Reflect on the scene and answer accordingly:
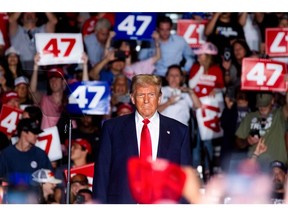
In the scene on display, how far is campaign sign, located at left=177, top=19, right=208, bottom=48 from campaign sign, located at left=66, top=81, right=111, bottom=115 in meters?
1.75

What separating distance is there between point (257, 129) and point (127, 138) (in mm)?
5270

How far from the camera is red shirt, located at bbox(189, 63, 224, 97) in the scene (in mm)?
13711

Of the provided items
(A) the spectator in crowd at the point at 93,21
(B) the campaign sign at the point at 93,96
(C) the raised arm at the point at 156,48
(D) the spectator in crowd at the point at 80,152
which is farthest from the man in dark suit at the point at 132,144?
(A) the spectator in crowd at the point at 93,21

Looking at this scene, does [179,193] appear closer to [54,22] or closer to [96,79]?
[96,79]

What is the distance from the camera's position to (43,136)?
42.1ft

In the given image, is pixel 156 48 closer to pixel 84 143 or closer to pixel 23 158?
pixel 84 143

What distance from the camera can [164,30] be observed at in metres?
14.1

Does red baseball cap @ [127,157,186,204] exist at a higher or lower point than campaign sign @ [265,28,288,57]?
lower

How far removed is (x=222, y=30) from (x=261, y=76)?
127 centimetres

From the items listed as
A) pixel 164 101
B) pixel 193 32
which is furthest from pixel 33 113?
pixel 193 32

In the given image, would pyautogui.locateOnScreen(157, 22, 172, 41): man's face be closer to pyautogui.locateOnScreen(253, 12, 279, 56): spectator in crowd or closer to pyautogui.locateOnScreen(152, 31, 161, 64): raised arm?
pyautogui.locateOnScreen(152, 31, 161, 64): raised arm

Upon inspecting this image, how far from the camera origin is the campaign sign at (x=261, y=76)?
1320cm

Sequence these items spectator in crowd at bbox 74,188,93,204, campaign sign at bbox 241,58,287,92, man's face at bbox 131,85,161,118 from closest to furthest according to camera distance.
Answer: man's face at bbox 131,85,161,118, spectator in crowd at bbox 74,188,93,204, campaign sign at bbox 241,58,287,92

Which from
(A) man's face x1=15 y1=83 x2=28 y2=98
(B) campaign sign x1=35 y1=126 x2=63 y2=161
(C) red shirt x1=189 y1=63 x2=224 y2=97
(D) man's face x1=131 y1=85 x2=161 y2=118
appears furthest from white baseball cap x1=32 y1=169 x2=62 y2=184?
(D) man's face x1=131 y1=85 x2=161 y2=118
